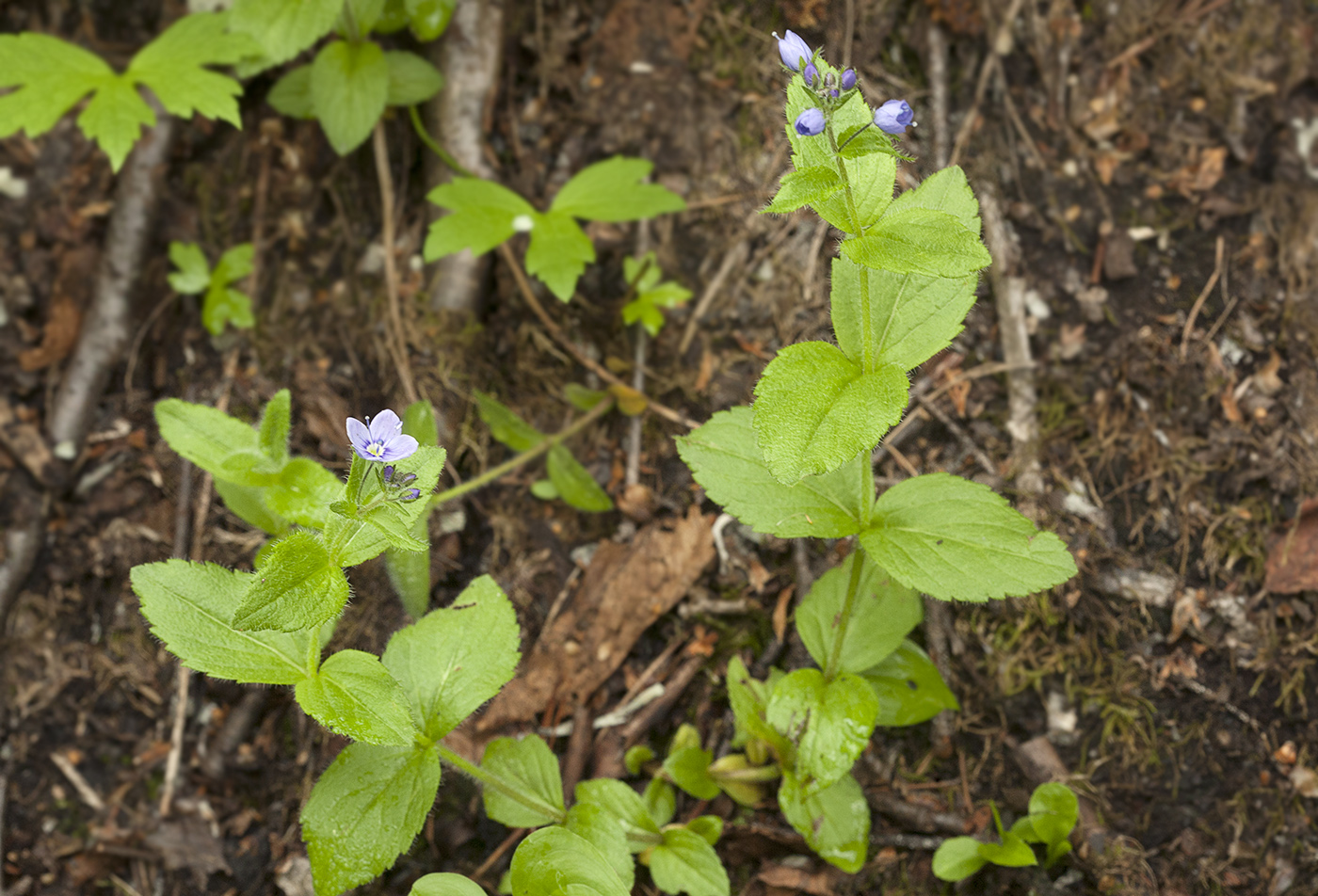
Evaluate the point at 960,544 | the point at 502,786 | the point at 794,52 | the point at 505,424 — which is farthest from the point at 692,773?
the point at 794,52

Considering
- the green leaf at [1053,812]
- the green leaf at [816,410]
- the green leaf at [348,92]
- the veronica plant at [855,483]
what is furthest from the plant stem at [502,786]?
the green leaf at [348,92]

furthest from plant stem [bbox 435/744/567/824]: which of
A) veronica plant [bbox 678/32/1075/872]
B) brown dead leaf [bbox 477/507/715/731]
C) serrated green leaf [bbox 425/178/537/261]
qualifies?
serrated green leaf [bbox 425/178/537/261]

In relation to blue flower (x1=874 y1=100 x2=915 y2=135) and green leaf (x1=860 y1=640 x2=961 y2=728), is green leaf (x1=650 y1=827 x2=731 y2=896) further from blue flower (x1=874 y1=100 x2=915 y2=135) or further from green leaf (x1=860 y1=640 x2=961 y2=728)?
blue flower (x1=874 y1=100 x2=915 y2=135)

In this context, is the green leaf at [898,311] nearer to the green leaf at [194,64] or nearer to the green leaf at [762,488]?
the green leaf at [762,488]

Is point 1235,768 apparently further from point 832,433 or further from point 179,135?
point 179,135

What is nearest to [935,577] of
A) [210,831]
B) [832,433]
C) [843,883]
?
[832,433]

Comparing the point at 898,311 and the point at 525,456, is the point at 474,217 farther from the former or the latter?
the point at 898,311

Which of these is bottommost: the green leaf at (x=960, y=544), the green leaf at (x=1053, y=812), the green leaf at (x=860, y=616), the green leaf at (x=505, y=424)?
the green leaf at (x=1053, y=812)
